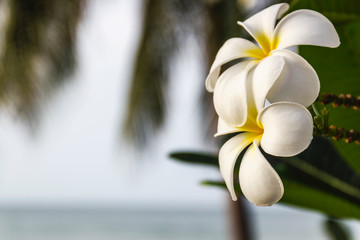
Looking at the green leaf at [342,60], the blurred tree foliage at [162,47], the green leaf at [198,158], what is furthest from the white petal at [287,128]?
the blurred tree foliage at [162,47]

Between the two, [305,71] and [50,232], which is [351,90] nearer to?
[305,71]

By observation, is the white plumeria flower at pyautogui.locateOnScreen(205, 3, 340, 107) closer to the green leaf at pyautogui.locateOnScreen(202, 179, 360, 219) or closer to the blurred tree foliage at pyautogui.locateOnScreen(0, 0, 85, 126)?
the green leaf at pyautogui.locateOnScreen(202, 179, 360, 219)

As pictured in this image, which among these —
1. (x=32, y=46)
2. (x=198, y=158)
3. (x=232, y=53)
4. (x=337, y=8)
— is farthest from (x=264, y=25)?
(x=32, y=46)

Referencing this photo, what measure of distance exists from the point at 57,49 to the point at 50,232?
18.9 meters

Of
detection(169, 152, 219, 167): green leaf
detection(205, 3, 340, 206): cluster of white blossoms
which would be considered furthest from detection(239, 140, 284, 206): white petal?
detection(169, 152, 219, 167): green leaf

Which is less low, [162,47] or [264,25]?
[162,47]

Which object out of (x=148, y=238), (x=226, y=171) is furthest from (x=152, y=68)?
(x=148, y=238)

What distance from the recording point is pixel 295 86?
0.28m

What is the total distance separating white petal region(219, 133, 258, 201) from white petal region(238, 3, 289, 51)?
0.06 meters

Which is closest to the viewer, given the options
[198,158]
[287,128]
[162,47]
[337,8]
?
[287,128]

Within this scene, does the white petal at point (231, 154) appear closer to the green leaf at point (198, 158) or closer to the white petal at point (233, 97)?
the white petal at point (233, 97)

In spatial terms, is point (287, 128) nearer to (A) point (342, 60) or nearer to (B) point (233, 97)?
(B) point (233, 97)

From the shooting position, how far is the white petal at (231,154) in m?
0.31

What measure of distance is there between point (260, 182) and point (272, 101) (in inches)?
1.7
